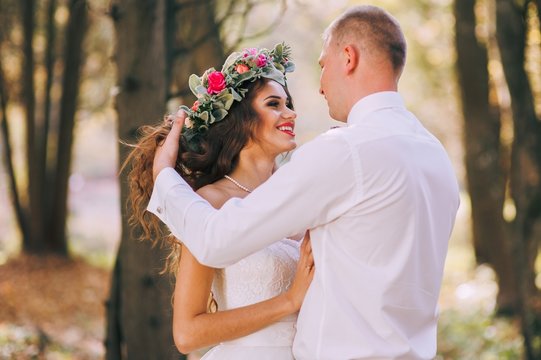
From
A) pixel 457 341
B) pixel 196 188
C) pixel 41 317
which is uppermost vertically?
pixel 196 188

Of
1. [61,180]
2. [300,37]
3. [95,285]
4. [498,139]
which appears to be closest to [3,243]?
[61,180]

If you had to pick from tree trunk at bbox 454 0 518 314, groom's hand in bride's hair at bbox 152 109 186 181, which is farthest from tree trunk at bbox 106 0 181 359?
tree trunk at bbox 454 0 518 314

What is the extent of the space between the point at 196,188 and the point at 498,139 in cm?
906

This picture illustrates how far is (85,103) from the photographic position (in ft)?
54.9

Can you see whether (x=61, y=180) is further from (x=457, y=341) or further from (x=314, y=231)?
(x=314, y=231)

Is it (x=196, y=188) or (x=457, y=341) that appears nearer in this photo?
(x=196, y=188)

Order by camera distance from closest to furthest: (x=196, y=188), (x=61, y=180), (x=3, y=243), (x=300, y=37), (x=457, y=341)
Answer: (x=196, y=188), (x=457, y=341), (x=61, y=180), (x=3, y=243), (x=300, y=37)

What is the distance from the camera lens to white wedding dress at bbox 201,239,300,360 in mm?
3283

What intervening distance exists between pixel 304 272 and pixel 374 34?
→ 0.82m

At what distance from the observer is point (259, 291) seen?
336 cm

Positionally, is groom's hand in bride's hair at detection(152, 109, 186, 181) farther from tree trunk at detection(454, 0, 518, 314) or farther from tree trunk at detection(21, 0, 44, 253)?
tree trunk at detection(21, 0, 44, 253)

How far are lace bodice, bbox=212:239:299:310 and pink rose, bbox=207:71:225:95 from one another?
697 millimetres

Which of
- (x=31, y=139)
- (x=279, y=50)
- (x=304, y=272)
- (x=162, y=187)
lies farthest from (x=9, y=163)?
(x=304, y=272)

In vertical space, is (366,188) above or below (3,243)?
above
